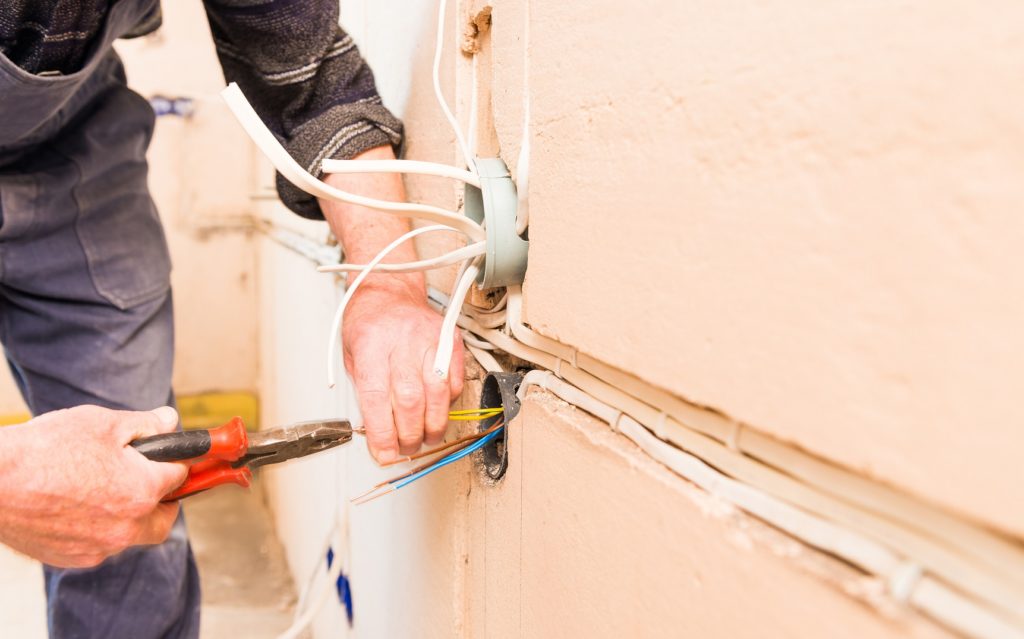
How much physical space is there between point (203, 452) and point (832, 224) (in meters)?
0.50

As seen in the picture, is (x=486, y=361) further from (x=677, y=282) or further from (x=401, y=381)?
(x=677, y=282)

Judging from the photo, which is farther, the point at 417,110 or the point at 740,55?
the point at 417,110

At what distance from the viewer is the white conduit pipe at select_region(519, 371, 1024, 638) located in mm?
228

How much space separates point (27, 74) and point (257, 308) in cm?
178

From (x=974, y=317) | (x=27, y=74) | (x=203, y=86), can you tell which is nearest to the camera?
(x=974, y=317)

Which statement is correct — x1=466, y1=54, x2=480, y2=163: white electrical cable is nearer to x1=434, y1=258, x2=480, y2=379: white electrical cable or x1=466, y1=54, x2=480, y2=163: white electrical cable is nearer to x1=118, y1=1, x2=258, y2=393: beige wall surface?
x1=434, y1=258, x2=480, y2=379: white electrical cable

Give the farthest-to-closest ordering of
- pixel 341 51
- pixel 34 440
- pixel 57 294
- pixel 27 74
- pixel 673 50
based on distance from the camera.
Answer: pixel 57 294, pixel 341 51, pixel 27 74, pixel 34 440, pixel 673 50

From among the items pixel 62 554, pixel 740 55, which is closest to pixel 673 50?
pixel 740 55

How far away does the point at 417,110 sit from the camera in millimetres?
783

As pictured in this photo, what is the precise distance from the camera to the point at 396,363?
59 cm

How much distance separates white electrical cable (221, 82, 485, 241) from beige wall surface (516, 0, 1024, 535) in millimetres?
186

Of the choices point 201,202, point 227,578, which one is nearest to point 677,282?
point 227,578

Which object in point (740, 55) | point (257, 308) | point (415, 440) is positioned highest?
point (740, 55)

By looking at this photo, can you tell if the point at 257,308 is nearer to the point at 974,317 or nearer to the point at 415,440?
the point at 415,440
